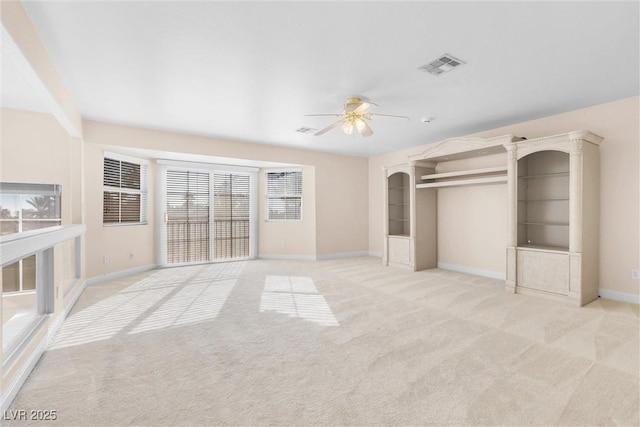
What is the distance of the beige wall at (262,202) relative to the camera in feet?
15.6

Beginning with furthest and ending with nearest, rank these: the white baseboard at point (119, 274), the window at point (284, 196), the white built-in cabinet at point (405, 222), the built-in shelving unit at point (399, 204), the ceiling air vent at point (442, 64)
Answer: the window at point (284, 196), the built-in shelving unit at point (399, 204), the white built-in cabinet at point (405, 222), the white baseboard at point (119, 274), the ceiling air vent at point (442, 64)

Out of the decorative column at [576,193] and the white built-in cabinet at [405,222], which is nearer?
the decorative column at [576,193]

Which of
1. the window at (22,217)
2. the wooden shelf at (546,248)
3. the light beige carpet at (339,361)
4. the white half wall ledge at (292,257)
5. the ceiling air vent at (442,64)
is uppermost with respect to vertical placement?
the ceiling air vent at (442,64)

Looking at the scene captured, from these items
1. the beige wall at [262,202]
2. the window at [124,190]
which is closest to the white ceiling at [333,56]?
the beige wall at [262,202]

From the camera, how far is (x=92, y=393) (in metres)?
1.93

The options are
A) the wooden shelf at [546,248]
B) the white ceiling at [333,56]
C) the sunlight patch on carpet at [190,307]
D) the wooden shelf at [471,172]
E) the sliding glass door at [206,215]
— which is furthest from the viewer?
the sliding glass door at [206,215]

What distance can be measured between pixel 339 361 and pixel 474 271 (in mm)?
4072

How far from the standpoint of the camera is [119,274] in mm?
5164

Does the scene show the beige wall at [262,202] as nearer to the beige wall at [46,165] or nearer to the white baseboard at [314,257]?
the white baseboard at [314,257]

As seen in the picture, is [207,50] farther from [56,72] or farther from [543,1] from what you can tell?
[543,1]

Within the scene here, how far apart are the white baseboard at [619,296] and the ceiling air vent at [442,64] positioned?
11.8ft

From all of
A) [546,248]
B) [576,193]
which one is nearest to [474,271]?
[546,248]

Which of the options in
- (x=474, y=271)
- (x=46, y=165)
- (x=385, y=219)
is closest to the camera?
(x=46, y=165)

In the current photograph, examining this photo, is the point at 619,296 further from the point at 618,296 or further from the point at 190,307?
the point at 190,307
